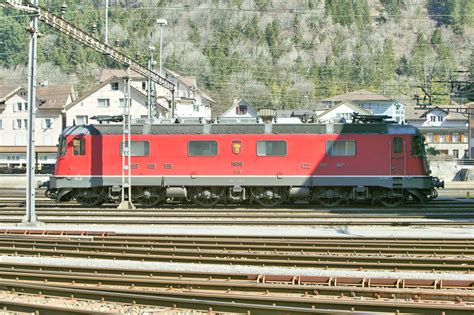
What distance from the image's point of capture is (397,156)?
27.4 metres

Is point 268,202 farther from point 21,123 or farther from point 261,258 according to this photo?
point 21,123

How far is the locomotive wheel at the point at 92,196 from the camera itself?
94.1 feet

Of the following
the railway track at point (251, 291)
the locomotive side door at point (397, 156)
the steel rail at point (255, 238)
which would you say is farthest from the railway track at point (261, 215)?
the railway track at point (251, 291)

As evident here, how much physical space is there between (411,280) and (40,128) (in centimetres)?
7462

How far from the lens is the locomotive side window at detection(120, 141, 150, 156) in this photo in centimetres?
2839

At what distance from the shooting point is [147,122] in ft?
94.0

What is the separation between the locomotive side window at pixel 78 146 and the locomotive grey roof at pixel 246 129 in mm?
355

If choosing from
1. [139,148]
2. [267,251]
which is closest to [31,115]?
[139,148]

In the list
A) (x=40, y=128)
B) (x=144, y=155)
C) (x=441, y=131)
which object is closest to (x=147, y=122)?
(x=144, y=155)

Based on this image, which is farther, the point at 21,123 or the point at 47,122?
the point at 47,122

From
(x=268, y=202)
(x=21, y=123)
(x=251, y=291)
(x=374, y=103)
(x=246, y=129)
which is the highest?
(x=374, y=103)

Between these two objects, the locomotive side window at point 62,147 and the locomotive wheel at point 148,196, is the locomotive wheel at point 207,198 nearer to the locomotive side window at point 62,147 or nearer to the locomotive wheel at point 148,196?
the locomotive wheel at point 148,196

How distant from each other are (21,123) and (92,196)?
181 ft

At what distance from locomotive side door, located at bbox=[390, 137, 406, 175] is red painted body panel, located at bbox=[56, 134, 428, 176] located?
42mm
